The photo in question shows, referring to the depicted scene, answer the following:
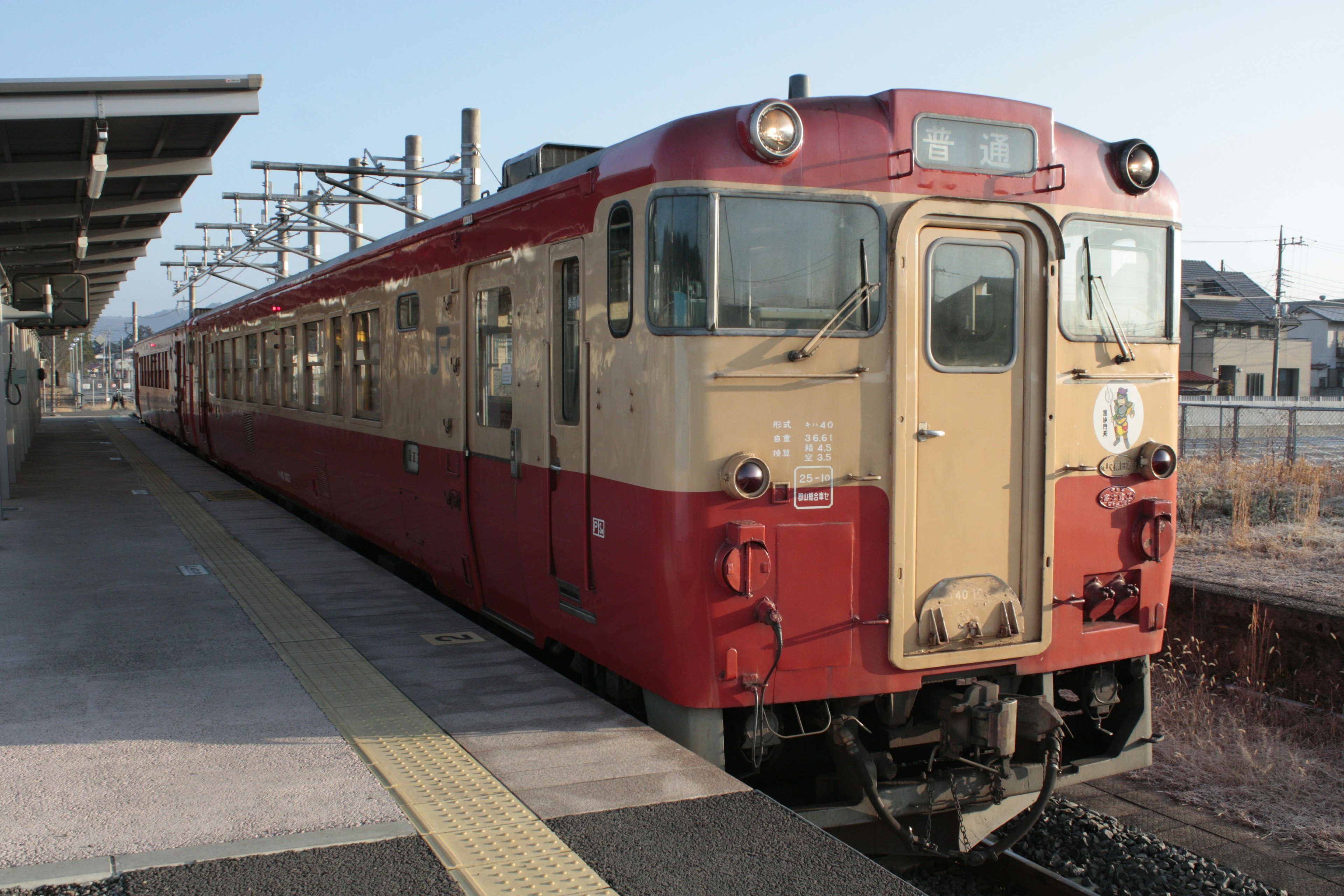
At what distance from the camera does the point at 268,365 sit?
42.3ft

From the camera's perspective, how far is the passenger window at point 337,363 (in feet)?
30.6

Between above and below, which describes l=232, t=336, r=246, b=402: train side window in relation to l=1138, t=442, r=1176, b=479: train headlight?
above

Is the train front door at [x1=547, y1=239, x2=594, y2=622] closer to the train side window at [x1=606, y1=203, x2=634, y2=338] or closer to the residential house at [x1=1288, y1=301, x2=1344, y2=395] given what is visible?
the train side window at [x1=606, y1=203, x2=634, y2=338]

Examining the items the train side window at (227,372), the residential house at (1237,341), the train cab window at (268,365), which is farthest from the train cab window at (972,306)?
the residential house at (1237,341)

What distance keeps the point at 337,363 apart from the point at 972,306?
658cm

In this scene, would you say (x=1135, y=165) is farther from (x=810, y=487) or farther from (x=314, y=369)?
(x=314, y=369)

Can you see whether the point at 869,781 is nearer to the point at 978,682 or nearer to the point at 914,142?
the point at 978,682

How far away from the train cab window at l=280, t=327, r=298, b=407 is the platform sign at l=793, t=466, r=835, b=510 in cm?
817

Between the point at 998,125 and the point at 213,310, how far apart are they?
1601 centimetres

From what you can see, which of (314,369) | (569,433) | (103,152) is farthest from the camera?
(314,369)

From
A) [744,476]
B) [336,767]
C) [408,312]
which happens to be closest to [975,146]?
[744,476]

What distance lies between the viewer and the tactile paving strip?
338 cm

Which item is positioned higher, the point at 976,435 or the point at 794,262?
the point at 794,262

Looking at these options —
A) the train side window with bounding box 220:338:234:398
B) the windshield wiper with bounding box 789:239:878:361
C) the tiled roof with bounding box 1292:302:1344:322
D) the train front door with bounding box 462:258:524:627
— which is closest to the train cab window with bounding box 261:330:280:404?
the train side window with bounding box 220:338:234:398
